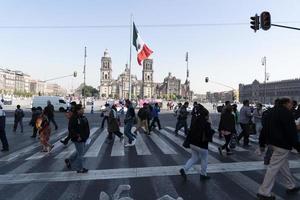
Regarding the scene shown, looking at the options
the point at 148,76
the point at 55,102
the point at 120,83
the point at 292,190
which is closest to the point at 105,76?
the point at 120,83

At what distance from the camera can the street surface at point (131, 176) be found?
21.0 ft

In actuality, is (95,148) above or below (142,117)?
below

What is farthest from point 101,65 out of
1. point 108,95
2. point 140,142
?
point 140,142

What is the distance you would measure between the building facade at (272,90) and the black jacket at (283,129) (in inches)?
4874

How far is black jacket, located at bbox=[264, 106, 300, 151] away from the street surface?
3.34 feet

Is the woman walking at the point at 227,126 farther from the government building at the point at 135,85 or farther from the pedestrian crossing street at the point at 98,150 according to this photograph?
the government building at the point at 135,85

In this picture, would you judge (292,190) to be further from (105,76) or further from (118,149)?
(105,76)

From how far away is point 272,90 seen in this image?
142 meters

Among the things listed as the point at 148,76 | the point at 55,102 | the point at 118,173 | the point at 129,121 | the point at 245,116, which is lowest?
the point at 118,173

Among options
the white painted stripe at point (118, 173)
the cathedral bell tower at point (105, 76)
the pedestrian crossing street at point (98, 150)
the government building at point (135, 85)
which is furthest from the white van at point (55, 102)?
the cathedral bell tower at point (105, 76)

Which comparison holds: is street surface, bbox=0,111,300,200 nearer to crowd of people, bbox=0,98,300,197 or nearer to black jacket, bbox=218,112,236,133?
crowd of people, bbox=0,98,300,197

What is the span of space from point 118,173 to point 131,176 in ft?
1.55

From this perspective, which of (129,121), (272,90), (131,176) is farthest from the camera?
(272,90)

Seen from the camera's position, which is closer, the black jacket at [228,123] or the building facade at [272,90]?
the black jacket at [228,123]
